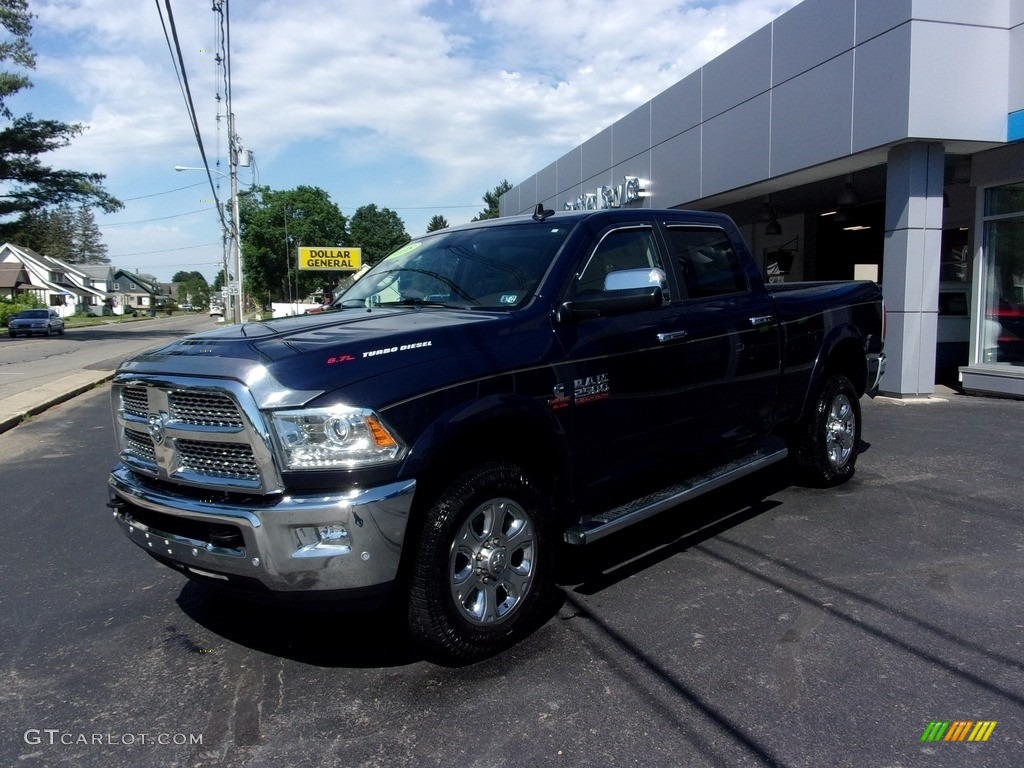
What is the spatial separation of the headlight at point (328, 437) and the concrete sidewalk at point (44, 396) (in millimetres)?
9458

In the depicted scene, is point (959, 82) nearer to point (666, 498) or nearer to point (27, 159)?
point (666, 498)

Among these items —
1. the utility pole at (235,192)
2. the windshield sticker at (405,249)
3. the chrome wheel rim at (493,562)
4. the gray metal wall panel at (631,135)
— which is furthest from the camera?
the utility pole at (235,192)

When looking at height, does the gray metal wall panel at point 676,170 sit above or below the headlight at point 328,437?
above

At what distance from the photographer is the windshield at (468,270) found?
171 inches

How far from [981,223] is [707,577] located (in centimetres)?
1031

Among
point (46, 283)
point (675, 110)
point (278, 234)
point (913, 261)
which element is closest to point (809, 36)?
point (913, 261)

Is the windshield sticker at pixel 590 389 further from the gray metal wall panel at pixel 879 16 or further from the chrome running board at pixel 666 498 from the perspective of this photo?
the gray metal wall panel at pixel 879 16

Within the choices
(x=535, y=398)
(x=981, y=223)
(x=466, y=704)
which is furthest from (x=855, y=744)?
(x=981, y=223)

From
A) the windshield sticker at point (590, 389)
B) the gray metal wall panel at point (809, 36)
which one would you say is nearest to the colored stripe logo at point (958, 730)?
the windshield sticker at point (590, 389)

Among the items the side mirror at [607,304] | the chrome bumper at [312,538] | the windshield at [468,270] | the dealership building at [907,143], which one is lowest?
the chrome bumper at [312,538]

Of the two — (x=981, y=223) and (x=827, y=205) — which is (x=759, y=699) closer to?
(x=981, y=223)

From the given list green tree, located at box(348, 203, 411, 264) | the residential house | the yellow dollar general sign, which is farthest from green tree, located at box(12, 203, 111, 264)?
the yellow dollar general sign

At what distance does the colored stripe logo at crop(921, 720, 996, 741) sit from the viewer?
118 inches

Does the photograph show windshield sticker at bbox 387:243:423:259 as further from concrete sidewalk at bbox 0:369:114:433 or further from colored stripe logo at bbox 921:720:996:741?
concrete sidewalk at bbox 0:369:114:433
